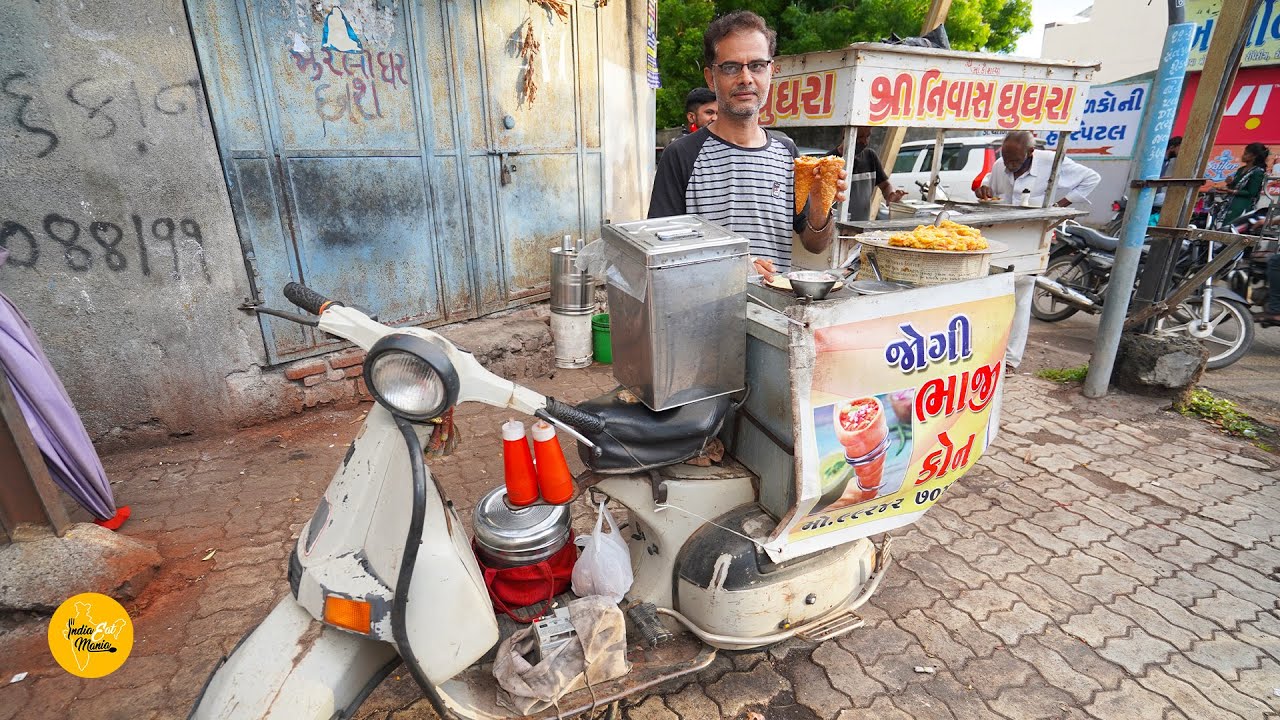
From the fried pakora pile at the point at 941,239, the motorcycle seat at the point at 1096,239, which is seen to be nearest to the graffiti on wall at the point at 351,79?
the fried pakora pile at the point at 941,239

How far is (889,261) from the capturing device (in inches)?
76.5

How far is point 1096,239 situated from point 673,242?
6.56 meters

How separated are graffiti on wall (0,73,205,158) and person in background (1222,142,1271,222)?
1095 cm

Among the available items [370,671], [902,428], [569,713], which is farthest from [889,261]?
[370,671]

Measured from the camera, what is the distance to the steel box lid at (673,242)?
1.53m

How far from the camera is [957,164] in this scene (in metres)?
9.77

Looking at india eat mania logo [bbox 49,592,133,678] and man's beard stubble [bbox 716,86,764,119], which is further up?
man's beard stubble [bbox 716,86,764,119]

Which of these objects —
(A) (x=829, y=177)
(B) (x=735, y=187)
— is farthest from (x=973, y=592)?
(B) (x=735, y=187)

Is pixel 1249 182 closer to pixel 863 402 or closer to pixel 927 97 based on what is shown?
pixel 927 97

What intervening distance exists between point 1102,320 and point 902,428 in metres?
3.85

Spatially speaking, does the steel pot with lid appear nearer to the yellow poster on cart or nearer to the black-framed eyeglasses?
the yellow poster on cart

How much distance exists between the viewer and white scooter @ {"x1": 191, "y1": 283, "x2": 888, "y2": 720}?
1337mm

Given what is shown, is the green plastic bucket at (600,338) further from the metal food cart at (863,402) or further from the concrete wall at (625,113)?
the metal food cart at (863,402)

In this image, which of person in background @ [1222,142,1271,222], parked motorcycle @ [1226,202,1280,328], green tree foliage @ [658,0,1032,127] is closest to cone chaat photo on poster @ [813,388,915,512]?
parked motorcycle @ [1226,202,1280,328]
